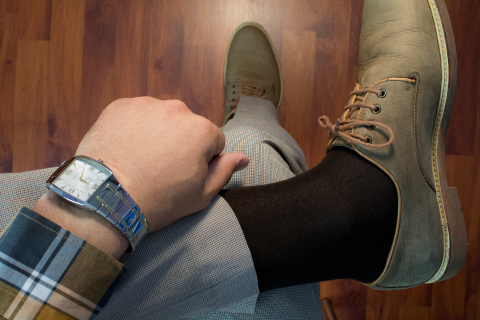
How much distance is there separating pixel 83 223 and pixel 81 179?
62 mm

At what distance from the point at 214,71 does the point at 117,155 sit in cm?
70

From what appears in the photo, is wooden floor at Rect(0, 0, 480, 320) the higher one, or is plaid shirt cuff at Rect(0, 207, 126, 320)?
wooden floor at Rect(0, 0, 480, 320)

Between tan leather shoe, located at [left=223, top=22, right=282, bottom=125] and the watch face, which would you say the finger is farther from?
tan leather shoe, located at [left=223, top=22, right=282, bottom=125]

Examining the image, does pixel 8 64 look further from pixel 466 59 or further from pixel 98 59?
pixel 466 59

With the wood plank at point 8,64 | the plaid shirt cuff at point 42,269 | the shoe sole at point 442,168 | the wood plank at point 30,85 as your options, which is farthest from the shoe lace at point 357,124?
the wood plank at point 8,64

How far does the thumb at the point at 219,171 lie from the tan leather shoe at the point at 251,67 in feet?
1.62

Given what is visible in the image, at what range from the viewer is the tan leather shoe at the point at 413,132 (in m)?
0.66

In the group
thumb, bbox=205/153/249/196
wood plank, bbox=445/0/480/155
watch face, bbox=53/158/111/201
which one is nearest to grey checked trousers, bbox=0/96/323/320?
thumb, bbox=205/153/249/196

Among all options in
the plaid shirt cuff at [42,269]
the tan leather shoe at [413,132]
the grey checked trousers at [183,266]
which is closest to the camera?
the plaid shirt cuff at [42,269]

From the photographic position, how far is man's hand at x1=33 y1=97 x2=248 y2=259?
0.41 meters

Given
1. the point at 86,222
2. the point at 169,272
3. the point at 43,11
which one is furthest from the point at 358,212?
the point at 43,11

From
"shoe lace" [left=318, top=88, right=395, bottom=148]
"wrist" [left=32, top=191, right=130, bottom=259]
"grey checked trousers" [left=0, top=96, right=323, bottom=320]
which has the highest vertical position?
"shoe lace" [left=318, top=88, right=395, bottom=148]

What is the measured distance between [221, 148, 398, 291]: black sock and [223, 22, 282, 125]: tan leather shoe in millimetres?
464

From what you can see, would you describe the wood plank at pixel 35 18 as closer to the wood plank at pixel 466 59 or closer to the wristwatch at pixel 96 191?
the wristwatch at pixel 96 191
